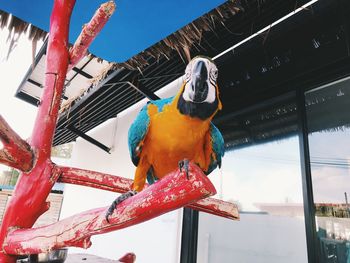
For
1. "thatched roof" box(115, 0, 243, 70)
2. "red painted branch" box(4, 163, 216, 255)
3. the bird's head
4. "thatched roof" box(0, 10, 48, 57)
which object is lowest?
"red painted branch" box(4, 163, 216, 255)

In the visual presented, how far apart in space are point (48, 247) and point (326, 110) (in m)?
1.93

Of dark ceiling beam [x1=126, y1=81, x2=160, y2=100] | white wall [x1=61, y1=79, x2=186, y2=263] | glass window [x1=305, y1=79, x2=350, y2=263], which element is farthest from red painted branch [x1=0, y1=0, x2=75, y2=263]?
white wall [x1=61, y1=79, x2=186, y2=263]

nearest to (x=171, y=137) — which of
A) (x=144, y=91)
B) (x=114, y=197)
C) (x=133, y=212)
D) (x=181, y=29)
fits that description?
(x=133, y=212)

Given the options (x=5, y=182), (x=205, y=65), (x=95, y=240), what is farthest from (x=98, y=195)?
(x=5, y=182)

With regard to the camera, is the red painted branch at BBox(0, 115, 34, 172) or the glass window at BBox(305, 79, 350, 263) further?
the glass window at BBox(305, 79, 350, 263)

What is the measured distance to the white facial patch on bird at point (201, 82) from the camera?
0.79 m

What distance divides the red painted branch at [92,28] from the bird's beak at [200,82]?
14.7 inches

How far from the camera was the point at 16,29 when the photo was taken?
1.64 m

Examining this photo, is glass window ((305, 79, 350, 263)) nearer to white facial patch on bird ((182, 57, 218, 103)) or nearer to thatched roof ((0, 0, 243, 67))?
thatched roof ((0, 0, 243, 67))

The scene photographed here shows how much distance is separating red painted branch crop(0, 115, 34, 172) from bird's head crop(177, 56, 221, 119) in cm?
51

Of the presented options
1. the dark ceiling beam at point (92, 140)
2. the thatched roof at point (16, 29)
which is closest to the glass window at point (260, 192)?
the thatched roof at point (16, 29)

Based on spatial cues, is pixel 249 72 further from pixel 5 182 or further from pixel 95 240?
pixel 5 182

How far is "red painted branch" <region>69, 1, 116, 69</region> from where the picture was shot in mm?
868

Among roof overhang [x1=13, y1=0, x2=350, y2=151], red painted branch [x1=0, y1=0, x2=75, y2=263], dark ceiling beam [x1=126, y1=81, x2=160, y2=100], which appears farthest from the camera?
dark ceiling beam [x1=126, y1=81, x2=160, y2=100]
